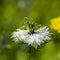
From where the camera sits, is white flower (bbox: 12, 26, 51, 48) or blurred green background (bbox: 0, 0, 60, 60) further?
blurred green background (bbox: 0, 0, 60, 60)

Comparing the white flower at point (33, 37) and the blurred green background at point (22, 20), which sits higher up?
the blurred green background at point (22, 20)

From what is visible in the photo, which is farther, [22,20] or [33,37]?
[22,20]

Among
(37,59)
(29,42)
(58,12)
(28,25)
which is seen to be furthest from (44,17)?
(29,42)

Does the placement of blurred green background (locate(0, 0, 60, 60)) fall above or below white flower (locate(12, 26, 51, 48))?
above

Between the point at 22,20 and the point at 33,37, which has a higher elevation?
the point at 22,20

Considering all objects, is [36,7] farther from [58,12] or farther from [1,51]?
[1,51]
